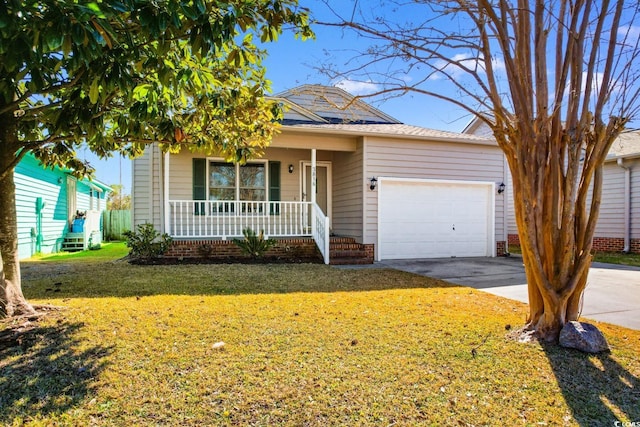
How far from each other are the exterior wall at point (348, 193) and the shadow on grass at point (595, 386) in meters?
6.82

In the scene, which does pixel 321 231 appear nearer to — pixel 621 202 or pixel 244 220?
pixel 244 220

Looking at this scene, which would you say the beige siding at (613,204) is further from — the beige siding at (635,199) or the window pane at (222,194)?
the window pane at (222,194)

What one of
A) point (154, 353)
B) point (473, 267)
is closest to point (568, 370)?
point (154, 353)

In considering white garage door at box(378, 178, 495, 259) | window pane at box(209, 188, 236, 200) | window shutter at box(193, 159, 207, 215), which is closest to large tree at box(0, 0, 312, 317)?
window shutter at box(193, 159, 207, 215)

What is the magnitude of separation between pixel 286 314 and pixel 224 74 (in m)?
2.91

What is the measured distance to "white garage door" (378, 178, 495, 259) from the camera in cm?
1002

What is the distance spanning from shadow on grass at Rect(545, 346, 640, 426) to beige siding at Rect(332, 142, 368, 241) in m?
6.85

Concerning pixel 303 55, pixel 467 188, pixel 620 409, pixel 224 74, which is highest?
pixel 303 55

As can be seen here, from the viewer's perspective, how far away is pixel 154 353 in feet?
10.2

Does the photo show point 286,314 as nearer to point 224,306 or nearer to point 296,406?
point 224,306

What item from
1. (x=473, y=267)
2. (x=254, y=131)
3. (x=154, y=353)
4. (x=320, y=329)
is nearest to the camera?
(x=154, y=353)

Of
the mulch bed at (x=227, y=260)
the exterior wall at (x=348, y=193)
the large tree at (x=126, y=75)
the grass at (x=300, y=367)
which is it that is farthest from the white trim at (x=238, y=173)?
the grass at (x=300, y=367)

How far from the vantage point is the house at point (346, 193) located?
30.7 feet

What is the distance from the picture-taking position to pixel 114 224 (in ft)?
60.3
